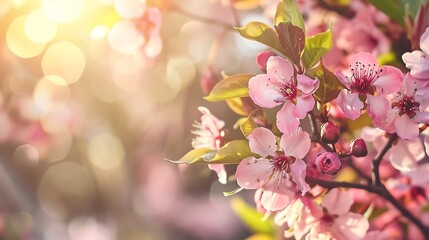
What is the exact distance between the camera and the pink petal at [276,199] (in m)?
0.63

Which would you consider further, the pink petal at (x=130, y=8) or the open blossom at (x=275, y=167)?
the pink petal at (x=130, y=8)

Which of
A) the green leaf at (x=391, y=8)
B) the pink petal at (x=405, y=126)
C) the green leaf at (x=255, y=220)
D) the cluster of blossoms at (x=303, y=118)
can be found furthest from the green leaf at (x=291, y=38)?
the green leaf at (x=255, y=220)

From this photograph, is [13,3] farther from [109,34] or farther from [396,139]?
[396,139]

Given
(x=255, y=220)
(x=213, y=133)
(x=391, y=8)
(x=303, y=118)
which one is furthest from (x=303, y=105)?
(x=255, y=220)

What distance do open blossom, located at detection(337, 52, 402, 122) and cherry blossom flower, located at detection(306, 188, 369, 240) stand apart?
12cm

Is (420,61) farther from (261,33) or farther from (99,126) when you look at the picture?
(99,126)

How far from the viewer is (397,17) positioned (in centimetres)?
79

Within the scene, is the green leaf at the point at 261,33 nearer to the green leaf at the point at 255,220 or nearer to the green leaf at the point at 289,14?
the green leaf at the point at 289,14

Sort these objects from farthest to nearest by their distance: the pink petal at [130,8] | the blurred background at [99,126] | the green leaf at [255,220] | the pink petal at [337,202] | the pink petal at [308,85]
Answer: the blurred background at [99,126] → the green leaf at [255,220] → the pink petal at [130,8] → the pink petal at [337,202] → the pink petal at [308,85]

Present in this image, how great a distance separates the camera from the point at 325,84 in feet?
1.98

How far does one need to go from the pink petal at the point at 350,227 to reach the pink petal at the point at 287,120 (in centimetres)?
16

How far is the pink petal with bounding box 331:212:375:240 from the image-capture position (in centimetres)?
70

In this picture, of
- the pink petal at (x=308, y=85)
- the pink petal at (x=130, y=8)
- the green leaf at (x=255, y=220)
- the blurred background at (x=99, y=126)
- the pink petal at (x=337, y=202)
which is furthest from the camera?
the blurred background at (x=99, y=126)

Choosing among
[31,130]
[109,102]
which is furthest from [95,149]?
[31,130]
